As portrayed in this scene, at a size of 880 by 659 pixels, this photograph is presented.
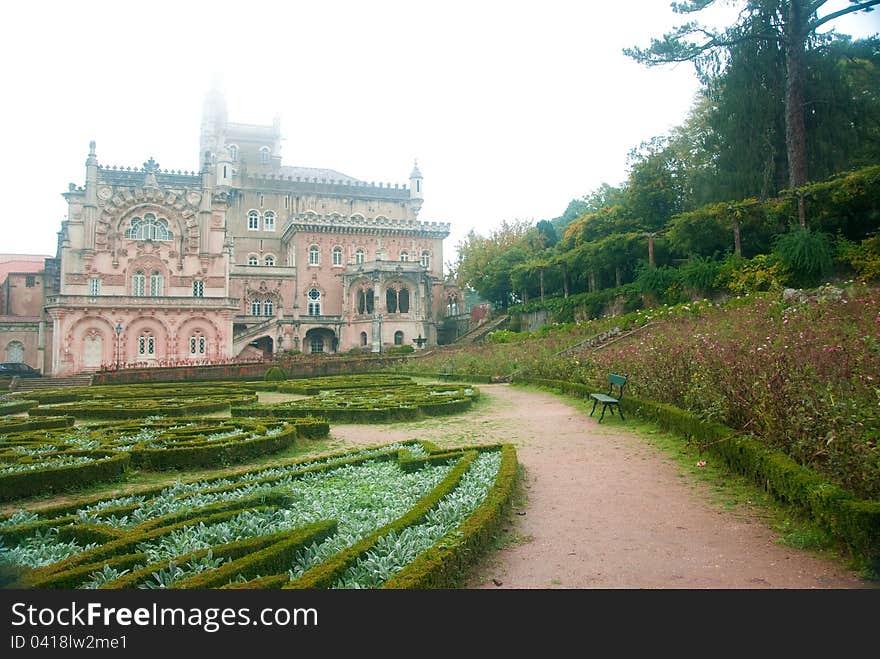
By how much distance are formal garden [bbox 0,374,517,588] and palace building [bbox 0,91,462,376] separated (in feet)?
90.3

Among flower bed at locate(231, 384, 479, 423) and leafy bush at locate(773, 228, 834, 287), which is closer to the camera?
flower bed at locate(231, 384, 479, 423)

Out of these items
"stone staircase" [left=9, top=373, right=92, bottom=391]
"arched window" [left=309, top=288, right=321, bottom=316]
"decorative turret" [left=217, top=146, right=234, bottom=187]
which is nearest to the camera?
"stone staircase" [left=9, top=373, right=92, bottom=391]

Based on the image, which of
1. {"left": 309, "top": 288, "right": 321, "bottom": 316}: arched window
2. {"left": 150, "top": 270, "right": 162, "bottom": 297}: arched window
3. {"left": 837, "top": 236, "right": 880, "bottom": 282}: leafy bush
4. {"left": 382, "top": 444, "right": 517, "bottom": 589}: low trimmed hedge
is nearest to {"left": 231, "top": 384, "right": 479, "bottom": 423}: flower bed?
{"left": 382, "top": 444, "right": 517, "bottom": 589}: low trimmed hedge

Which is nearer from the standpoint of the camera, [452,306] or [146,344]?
[146,344]

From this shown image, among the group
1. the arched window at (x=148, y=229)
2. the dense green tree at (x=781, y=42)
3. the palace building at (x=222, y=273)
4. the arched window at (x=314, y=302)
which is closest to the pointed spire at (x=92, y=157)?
the palace building at (x=222, y=273)

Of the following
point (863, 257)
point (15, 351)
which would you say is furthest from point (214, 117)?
point (863, 257)

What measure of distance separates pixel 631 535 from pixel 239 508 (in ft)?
11.1

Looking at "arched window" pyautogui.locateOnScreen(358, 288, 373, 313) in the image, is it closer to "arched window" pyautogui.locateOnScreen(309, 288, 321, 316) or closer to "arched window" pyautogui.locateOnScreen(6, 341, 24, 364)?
"arched window" pyautogui.locateOnScreen(309, 288, 321, 316)

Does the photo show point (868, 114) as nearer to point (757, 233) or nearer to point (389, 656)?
point (757, 233)

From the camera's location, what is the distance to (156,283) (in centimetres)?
4056

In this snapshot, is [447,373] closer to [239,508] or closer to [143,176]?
[239,508]

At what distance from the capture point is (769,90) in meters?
26.5

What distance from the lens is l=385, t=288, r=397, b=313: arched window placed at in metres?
45.3

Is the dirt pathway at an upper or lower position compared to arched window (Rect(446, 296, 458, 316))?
lower
